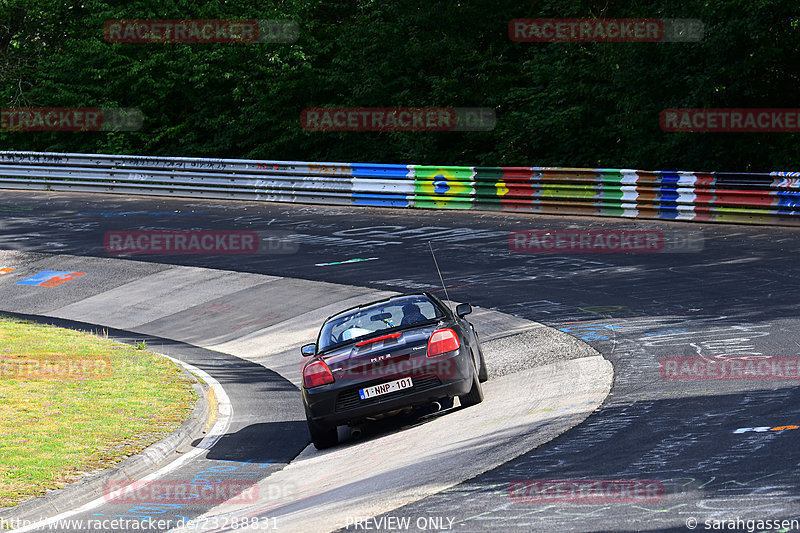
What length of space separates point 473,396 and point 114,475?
3907mm

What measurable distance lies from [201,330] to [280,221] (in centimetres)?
849

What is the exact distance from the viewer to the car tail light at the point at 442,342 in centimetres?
1030

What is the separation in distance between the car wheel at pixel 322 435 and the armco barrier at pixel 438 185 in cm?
1323

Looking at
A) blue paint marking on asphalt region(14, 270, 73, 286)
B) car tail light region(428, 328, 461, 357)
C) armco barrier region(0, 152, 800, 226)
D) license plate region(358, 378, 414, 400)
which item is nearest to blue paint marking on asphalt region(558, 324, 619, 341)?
car tail light region(428, 328, 461, 357)

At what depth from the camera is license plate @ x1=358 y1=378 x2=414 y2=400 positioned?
10.2m

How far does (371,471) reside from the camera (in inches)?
354

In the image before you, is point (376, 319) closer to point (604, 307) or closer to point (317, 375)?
point (317, 375)

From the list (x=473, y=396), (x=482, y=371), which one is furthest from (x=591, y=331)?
(x=473, y=396)

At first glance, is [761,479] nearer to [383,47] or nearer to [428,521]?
[428,521]

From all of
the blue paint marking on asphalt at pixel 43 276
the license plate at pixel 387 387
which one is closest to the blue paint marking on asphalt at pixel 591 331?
the license plate at pixel 387 387

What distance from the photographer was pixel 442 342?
34.0ft

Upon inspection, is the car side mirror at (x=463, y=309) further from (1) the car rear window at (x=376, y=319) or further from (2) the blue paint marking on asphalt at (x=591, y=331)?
(2) the blue paint marking on asphalt at (x=591, y=331)

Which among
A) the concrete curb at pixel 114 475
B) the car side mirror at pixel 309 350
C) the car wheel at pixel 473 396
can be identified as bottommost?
the concrete curb at pixel 114 475

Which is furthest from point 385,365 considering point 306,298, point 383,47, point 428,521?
point 383,47
